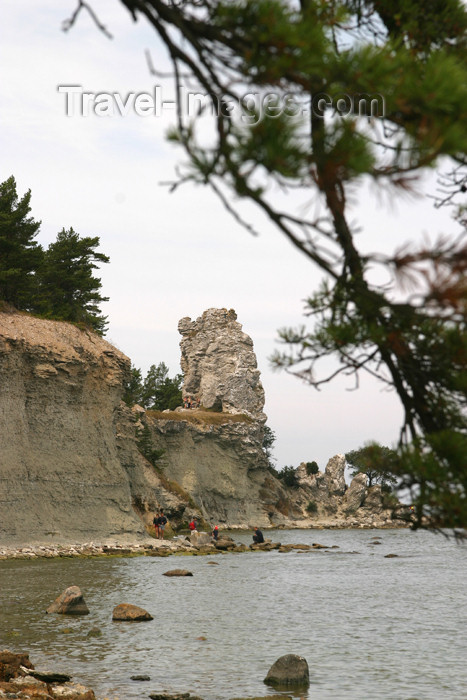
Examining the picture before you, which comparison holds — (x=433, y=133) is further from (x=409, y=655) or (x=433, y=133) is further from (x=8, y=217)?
(x=8, y=217)

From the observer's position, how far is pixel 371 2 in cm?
642

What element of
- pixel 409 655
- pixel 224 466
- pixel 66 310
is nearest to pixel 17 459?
pixel 66 310

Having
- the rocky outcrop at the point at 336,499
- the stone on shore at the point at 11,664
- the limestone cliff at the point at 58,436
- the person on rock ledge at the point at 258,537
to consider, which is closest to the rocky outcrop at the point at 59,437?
the limestone cliff at the point at 58,436

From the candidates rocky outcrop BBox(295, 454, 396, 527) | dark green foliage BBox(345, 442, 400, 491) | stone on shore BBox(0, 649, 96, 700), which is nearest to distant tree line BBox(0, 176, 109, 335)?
stone on shore BBox(0, 649, 96, 700)

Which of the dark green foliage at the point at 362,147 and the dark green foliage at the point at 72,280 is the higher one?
the dark green foliage at the point at 72,280

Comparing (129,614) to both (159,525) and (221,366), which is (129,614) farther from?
(221,366)

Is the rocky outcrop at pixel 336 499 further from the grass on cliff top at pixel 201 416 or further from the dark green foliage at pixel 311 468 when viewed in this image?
the grass on cliff top at pixel 201 416

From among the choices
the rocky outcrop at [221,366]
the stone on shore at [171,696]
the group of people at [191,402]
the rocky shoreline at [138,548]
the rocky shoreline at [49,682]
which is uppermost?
the rocky outcrop at [221,366]

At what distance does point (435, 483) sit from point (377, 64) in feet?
9.70

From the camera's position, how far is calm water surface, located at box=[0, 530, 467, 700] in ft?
55.6

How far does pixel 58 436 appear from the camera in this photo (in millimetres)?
48531

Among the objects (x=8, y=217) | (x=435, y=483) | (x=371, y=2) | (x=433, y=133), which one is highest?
(x=8, y=217)

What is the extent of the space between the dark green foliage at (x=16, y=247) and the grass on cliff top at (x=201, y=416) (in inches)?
1443

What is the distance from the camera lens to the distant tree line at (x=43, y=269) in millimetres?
48438
